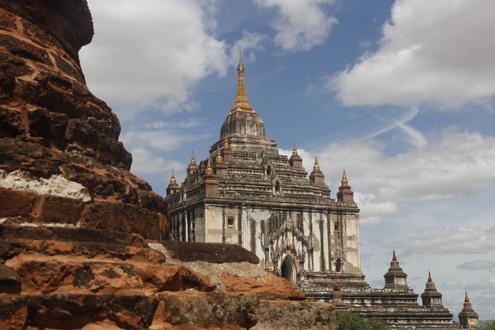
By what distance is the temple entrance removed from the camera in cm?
4634

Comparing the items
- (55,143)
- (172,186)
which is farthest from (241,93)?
(55,143)

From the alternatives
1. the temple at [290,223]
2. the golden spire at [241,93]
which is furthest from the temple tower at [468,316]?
the golden spire at [241,93]

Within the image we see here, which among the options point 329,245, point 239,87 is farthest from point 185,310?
point 239,87

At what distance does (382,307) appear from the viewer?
43156mm

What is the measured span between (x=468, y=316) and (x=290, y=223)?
1496cm

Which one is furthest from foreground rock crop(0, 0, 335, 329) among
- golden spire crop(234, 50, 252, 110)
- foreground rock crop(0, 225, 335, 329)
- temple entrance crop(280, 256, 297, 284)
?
golden spire crop(234, 50, 252, 110)

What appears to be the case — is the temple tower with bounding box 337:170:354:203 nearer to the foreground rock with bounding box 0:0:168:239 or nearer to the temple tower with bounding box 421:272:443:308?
the temple tower with bounding box 421:272:443:308

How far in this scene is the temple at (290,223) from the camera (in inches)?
1729

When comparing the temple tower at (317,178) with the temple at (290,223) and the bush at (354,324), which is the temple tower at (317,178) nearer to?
the temple at (290,223)

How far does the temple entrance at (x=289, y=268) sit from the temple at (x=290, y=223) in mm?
62

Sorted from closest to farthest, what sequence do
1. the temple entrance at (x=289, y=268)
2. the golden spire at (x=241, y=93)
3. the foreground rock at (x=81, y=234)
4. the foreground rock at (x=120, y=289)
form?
1. the foreground rock at (x=120, y=289)
2. the foreground rock at (x=81, y=234)
3. the temple entrance at (x=289, y=268)
4. the golden spire at (x=241, y=93)

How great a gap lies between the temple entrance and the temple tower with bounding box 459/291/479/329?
12.9 metres

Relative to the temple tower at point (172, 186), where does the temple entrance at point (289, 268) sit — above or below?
below

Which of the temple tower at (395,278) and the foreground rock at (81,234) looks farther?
the temple tower at (395,278)
